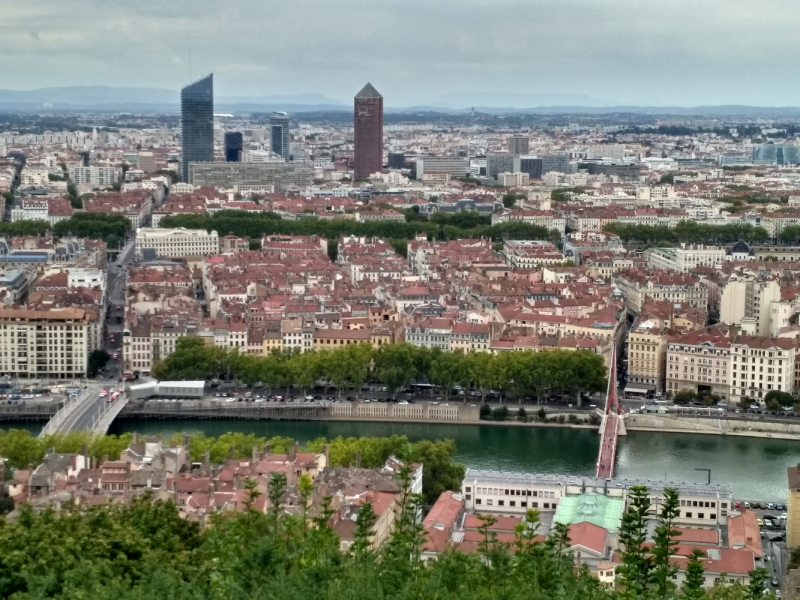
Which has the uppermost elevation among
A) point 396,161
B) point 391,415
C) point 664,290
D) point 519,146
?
point 519,146

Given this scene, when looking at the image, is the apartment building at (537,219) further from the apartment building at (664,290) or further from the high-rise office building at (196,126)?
the high-rise office building at (196,126)

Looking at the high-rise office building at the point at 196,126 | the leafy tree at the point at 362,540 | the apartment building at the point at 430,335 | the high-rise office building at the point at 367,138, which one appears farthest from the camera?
the high-rise office building at the point at 367,138

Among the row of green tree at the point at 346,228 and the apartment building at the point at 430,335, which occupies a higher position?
the row of green tree at the point at 346,228

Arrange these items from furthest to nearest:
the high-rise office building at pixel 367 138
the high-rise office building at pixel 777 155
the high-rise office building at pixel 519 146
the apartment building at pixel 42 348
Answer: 1. the high-rise office building at pixel 519 146
2. the high-rise office building at pixel 777 155
3. the high-rise office building at pixel 367 138
4. the apartment building at pixel 42 348

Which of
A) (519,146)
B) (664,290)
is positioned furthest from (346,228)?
(519,146)

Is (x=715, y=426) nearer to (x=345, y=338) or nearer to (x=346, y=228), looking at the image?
(x=345, y=338)

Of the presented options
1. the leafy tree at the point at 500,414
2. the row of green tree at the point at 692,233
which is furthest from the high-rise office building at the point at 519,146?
the leafy tree at the point at 500,414
